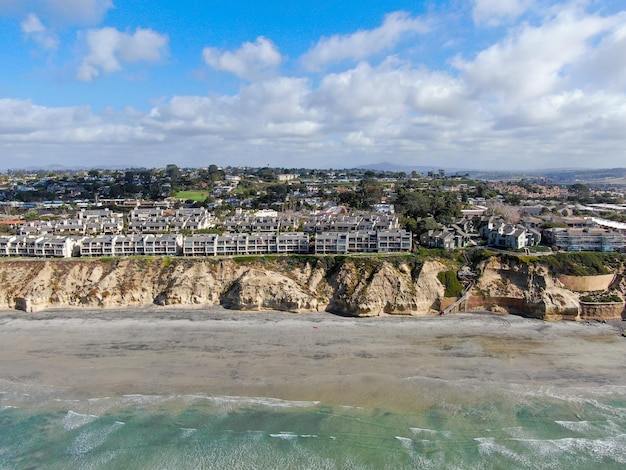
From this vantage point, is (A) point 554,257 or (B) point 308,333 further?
(A) point 554,257

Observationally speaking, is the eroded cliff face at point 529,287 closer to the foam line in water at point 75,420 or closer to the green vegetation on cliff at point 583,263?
the green vegetation on cliff at point 583,263

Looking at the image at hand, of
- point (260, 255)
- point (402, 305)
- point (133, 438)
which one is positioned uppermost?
point (260, 255)

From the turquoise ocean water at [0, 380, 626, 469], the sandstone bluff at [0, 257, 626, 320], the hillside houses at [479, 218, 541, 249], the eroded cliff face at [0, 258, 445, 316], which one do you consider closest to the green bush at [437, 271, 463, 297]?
the sandstone bluff at [0, 257, 626, 320]

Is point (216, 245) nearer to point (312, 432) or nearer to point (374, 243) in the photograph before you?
point (374, 243)

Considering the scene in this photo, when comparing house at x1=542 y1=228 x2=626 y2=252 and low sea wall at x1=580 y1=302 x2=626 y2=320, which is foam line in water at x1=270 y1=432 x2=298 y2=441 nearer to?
low sea wall at x1=580 y1=302 x2=626 y2=320

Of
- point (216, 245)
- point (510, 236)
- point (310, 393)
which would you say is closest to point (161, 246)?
point (216, 245)

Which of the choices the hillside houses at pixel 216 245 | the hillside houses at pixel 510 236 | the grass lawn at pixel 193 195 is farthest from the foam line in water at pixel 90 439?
the grass lawn at pixel 193 195

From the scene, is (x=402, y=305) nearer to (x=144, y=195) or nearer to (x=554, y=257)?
(x=554, y=257)

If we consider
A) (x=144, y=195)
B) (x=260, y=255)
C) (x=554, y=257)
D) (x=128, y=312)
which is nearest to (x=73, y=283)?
(x=128, y=312)
